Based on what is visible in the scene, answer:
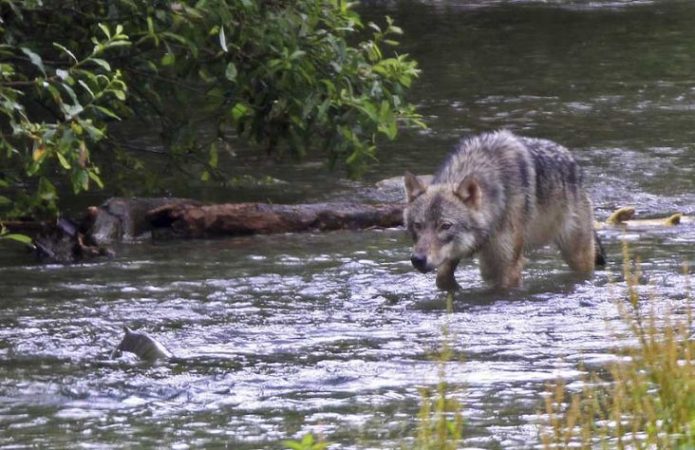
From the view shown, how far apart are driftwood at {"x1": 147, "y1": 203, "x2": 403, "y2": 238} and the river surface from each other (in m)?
0.19

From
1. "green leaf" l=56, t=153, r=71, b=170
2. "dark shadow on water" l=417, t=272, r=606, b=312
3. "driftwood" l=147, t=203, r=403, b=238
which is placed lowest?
"dark shadow on water" l=417, t=272, r=606, b=312

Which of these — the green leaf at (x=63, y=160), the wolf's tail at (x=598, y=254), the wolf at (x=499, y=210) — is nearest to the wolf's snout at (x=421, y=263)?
the wolf at (x=499, y=210)

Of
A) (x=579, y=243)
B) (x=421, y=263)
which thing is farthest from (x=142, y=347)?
(x=579, y=243)

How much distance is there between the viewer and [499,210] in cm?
1119

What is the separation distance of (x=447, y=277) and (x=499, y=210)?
2.07ft

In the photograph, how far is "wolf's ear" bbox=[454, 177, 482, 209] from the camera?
1091 cm

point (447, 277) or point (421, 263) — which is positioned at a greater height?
point (421, 263)

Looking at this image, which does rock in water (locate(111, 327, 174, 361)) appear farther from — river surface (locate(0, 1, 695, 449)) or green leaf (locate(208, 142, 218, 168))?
green leaf (locate(208, 142, 218, 168))

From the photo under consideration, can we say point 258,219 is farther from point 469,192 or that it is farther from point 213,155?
point 469,192

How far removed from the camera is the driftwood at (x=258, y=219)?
13.0 meters

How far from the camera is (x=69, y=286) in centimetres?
1121

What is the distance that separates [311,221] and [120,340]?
396cm

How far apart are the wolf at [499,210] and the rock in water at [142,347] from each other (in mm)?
2358

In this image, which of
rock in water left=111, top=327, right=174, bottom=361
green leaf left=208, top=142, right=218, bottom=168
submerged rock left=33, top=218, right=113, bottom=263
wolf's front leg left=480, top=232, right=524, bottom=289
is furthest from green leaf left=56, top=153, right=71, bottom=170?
green leaf left=208, top=142, right=218, bottom=168
